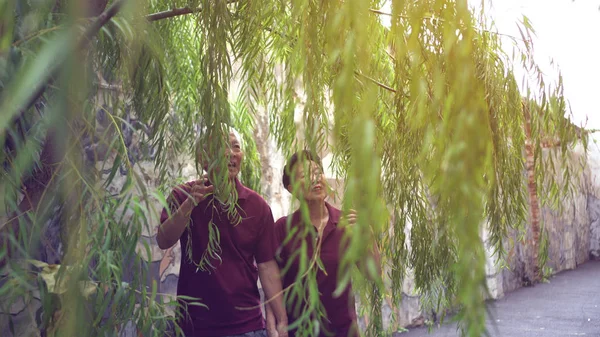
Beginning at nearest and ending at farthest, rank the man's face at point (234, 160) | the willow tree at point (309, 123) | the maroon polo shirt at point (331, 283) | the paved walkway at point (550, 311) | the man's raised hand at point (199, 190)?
the willow tree at point (309, 123) < the man's raised hand at point (199, 190) < the man's face at point (234, 160) < the maroon polo shirt at point (331, 283) < the paved walkway at point (550, 311)

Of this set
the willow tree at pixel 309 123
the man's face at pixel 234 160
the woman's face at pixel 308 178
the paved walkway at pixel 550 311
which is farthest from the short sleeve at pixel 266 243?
the paved walkway at pixel 550 311

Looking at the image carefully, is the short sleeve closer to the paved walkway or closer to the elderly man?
the elderly man

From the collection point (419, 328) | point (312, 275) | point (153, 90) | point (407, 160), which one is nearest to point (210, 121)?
point (153, 90)

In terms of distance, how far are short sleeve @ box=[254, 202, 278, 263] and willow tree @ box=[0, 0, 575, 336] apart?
34cm

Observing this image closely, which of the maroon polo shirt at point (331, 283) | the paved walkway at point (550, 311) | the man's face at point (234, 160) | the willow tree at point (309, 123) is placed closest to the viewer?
the willow tree at point (309, 123)

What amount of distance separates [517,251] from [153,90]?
6.69 metres

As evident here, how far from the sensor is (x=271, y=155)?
13.4 ft

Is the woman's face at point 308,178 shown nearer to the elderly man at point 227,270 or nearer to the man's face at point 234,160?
the man's face at point 234,160

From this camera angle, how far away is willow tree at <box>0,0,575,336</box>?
0.85 m

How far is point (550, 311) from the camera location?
20.9ft

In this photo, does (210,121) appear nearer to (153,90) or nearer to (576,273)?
(153,90)

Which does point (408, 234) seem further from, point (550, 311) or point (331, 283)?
point (331, 283)

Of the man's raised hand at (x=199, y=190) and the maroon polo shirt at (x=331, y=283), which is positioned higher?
the man's raised hand at (x=199, y=190)

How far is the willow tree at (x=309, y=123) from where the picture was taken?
0.85 meters
